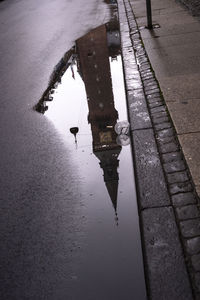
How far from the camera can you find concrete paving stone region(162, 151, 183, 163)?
4082mm

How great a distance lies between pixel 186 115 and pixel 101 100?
2133mm

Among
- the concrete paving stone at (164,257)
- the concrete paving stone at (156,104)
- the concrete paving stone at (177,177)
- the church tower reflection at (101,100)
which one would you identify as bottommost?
the church tower reflection at (101,100)

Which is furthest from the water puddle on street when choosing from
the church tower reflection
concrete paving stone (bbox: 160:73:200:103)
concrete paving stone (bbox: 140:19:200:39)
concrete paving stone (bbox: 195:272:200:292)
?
concrete paving stone (bbox: 140:19:200:39)

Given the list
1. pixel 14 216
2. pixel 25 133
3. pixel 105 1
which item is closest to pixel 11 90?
pixel 25 133

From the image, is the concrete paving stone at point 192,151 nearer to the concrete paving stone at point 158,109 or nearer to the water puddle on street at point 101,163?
the water puddle on street at point 101,163

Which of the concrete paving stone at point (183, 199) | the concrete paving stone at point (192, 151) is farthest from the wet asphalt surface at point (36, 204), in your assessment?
the concrete paving stone at point (192, 151)

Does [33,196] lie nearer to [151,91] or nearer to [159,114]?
[159,114]

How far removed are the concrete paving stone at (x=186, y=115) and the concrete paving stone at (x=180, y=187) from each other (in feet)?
3.38

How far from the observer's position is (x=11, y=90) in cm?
746

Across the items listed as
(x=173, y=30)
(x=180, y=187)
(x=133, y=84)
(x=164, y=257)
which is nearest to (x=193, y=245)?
(x=164, y=257)

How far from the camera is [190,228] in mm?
3102

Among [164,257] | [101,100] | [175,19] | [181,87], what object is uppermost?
[175,19]

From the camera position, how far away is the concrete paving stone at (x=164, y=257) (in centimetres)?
262

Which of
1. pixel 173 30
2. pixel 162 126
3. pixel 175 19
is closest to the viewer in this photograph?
pixel 162 126
